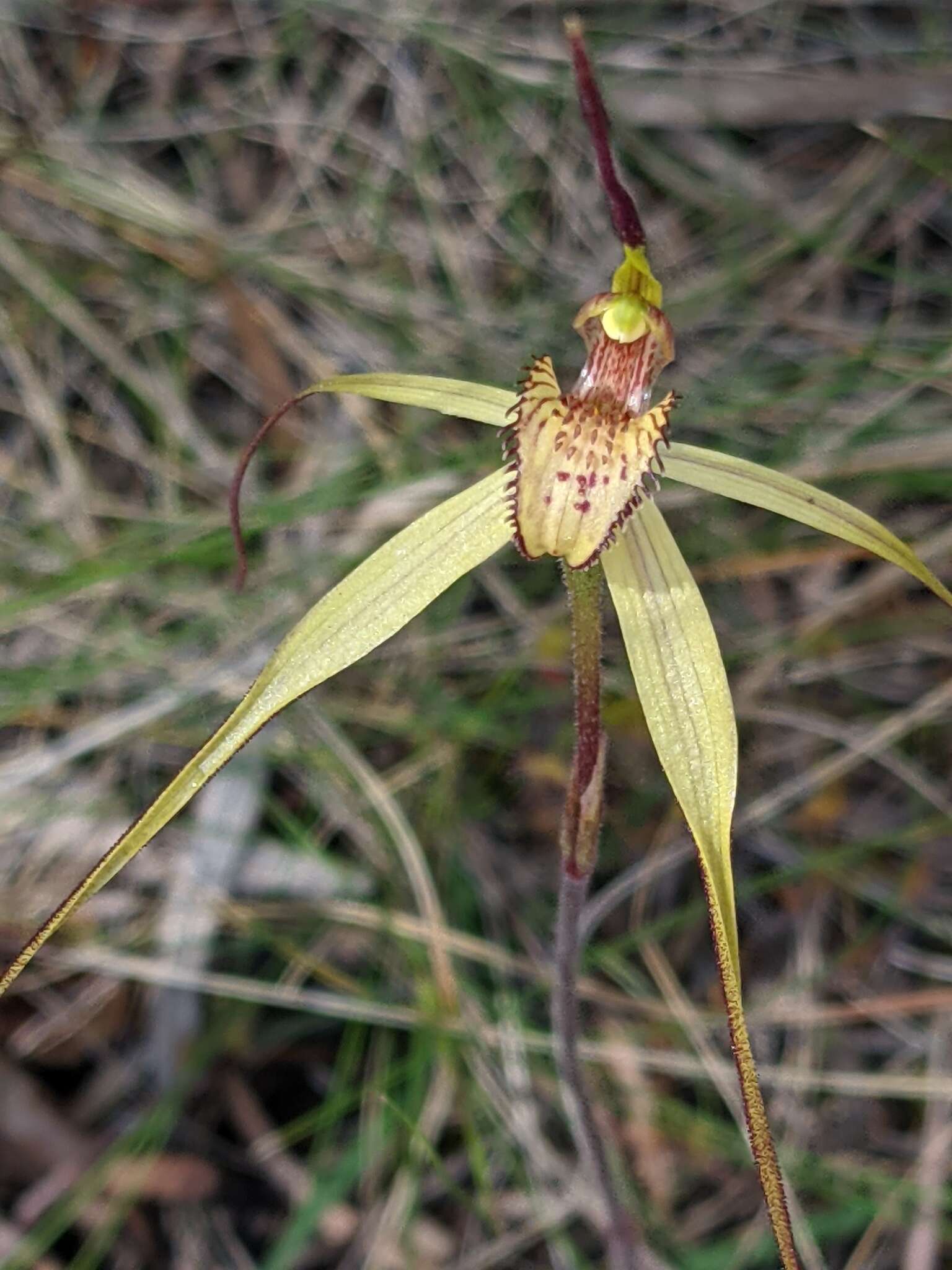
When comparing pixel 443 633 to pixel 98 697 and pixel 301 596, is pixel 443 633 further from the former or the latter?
pixel 98 697

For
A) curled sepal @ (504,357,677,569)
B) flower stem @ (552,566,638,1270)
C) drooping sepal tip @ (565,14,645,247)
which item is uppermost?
drooping sepal tip @ (565,14,645,247)

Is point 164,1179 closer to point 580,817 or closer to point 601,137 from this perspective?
point 580,817

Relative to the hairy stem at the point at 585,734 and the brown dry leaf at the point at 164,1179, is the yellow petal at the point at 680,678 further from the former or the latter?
the brown dry leaf at the point at 164,1179

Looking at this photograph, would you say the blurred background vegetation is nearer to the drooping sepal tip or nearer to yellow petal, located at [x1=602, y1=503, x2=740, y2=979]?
yellow petal, located at [x1=602, y1=503, x2=740, y2=979]

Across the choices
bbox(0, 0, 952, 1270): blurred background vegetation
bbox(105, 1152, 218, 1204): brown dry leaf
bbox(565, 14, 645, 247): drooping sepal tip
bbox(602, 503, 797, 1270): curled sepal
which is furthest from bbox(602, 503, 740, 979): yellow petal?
bbox(105, 1152, 218, 1204): brown dry leaf

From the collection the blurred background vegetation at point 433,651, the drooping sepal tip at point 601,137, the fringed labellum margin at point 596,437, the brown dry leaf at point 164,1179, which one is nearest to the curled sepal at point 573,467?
the fringed labellum margin at point 596,437

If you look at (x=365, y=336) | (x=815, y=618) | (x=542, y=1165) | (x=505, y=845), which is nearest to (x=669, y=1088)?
(x=542, y=1165)
